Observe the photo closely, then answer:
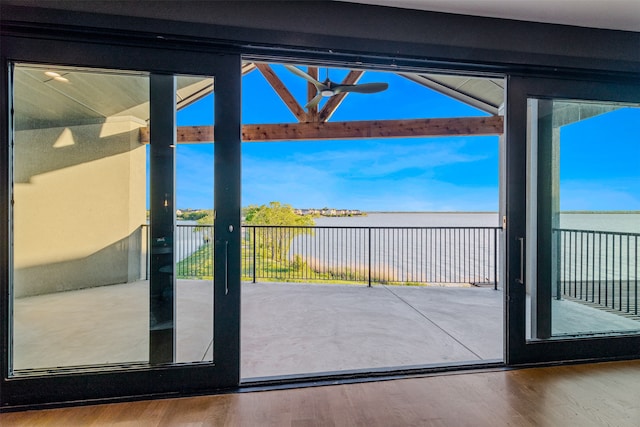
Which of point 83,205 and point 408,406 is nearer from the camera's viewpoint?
point 408,406

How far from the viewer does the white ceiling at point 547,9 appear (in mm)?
2057

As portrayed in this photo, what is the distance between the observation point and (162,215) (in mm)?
2018

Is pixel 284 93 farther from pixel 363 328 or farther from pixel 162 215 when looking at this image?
pixel 363 328

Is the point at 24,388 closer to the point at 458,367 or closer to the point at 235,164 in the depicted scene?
the point at 235,164

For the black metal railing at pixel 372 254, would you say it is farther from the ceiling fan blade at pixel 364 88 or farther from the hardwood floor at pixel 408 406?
the hardwood floor at pixel 408 406

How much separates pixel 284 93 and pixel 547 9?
3795mm

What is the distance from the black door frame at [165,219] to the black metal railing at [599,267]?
2.56m

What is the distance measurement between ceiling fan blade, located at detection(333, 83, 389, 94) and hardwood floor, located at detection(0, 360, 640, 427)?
307cm

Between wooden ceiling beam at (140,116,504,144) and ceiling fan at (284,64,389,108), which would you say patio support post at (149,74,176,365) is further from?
wooden ceiling beam at (140,116,504,144)

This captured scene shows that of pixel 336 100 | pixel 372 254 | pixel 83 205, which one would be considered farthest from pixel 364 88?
pixel 83 205

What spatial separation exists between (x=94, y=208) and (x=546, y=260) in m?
3.36

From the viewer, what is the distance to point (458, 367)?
2.28 m

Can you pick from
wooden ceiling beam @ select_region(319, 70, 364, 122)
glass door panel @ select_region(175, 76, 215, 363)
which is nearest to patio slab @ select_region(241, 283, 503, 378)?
glass door panel @ select_region(175, 76, 215, 363)

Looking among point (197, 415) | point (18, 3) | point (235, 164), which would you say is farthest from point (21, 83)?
point (197, 415)
